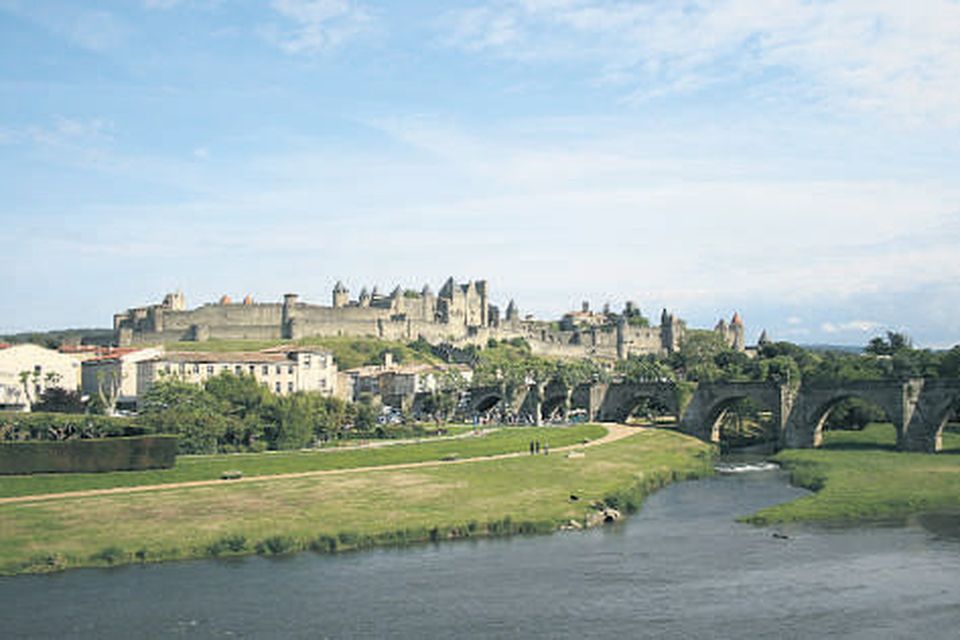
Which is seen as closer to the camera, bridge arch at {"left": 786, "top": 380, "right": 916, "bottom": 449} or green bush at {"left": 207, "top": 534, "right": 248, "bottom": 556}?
green bush at {"left": 207, "top": 534, "right": 248, "bottom": 556}

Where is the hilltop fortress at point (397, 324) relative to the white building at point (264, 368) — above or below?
above

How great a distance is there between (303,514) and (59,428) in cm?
1815

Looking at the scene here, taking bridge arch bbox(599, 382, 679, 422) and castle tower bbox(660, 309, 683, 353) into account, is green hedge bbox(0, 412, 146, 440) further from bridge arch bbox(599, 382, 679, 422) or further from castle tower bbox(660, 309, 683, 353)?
castle tower bbox(660, 309, 683, 353)

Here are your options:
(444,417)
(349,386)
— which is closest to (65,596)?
(444,417)

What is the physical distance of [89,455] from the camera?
44.9 metres

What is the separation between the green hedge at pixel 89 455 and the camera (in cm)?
4341

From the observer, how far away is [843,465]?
58.1 metres

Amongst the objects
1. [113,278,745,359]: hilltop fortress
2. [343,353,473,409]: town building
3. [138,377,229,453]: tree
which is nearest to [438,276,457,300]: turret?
[113,278,745,359]: hilltop fortress

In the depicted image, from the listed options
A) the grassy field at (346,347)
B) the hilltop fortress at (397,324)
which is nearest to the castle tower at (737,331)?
the hilltop fortress at (397,324)

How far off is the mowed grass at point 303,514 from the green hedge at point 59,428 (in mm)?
10497

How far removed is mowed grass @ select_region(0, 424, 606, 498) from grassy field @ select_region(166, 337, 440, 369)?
182 feet

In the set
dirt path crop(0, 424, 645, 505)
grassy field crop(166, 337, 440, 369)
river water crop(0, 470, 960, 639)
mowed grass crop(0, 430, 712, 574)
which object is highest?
grassy field crop(166, 337, 440, 369)

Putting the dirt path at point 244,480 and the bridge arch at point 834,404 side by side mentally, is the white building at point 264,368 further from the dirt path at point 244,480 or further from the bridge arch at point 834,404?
the bridge arch at point 834,404

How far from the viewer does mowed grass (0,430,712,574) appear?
34062 mm
